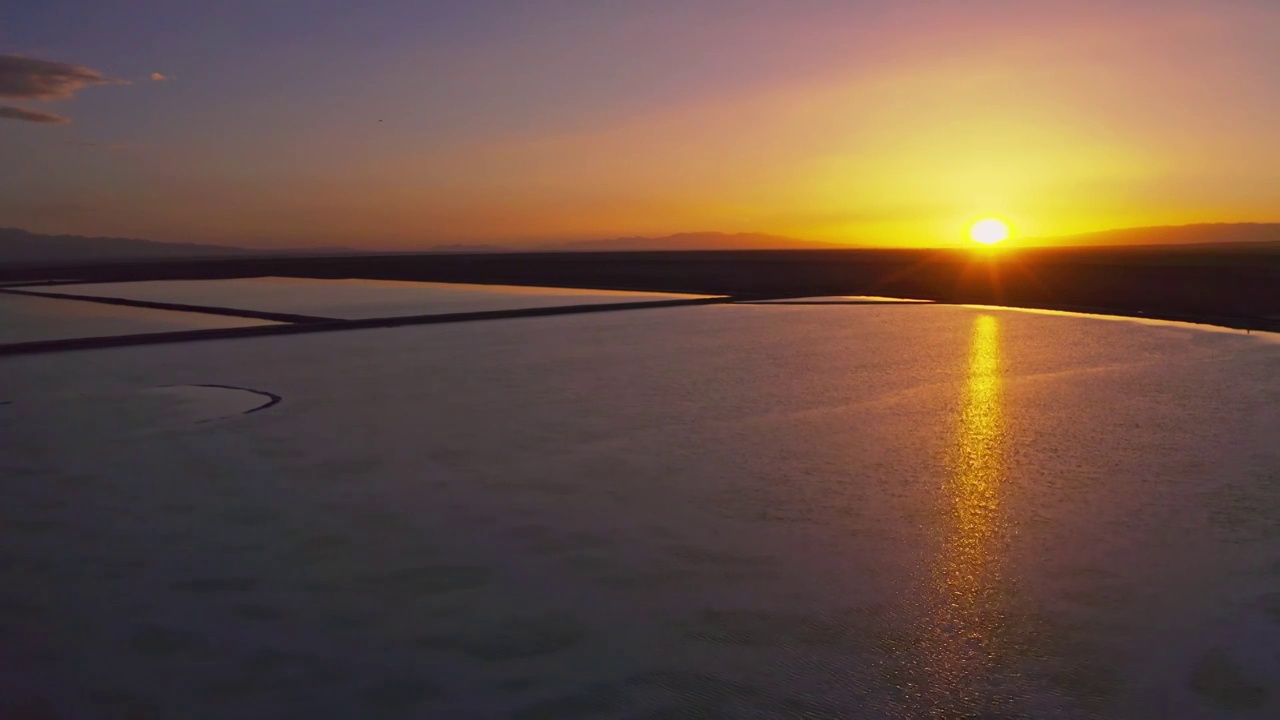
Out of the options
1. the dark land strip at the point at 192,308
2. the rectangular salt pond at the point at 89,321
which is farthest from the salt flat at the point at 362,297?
the rectangular salt pond at the point at 89,321

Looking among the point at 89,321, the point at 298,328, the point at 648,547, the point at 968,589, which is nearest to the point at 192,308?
the point at 89,321

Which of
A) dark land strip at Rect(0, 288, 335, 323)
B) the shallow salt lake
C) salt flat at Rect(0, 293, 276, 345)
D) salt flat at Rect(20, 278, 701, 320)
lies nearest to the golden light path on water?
the shallow salt lake

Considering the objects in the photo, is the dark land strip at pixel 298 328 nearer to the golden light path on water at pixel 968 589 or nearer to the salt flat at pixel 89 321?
the salt flat at pixel 89 321

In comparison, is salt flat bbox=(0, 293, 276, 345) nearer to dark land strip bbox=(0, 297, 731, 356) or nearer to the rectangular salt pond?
the rectangular salt pond

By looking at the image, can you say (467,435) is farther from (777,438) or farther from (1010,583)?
(1010,583)

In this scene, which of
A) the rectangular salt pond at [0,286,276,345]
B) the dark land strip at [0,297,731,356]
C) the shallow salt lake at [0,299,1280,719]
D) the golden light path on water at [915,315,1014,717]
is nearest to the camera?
the golden light path on water at [915,315,1014,717]
